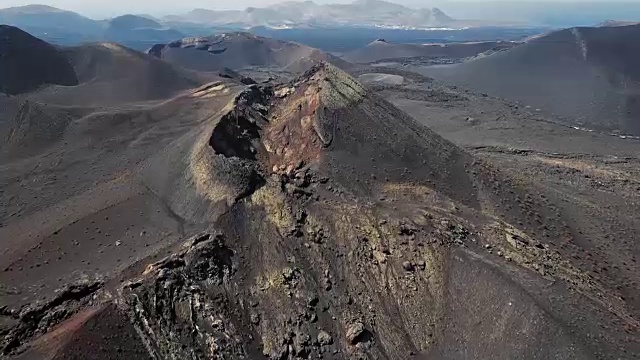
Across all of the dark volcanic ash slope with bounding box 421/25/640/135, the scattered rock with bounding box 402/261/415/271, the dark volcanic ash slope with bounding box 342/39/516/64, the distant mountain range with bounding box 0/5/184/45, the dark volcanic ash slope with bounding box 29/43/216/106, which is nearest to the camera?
the scattered rock with bounding box 402/261/415/271

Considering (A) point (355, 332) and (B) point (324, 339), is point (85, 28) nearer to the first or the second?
(B) point (324, 339)

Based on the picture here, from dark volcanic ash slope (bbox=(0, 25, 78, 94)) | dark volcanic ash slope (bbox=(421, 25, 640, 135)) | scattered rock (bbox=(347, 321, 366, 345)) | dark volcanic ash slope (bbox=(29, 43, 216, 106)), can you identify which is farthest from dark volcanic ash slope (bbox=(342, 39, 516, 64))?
scattered rock (bbox=(347, 321, 366, 345))

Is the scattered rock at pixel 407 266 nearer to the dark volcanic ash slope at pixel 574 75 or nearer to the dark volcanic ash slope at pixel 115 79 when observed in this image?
the dark volcanic ash slope at pixel 115 79

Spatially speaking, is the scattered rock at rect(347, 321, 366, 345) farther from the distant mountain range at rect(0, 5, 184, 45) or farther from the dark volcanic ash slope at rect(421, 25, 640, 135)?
the distant mountain range at rect(0, 5, 184, 45)

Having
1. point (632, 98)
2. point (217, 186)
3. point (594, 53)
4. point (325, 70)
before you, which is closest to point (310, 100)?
point (325, 70)

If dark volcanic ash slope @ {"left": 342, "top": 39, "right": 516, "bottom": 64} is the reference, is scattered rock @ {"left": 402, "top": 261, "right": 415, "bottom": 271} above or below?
below
